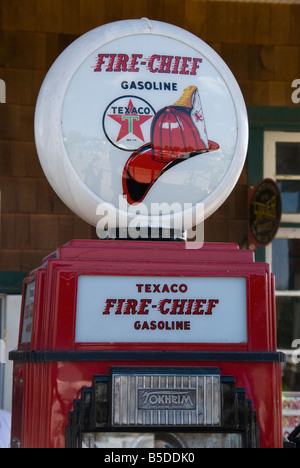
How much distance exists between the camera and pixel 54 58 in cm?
591

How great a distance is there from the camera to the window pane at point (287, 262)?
6195mm

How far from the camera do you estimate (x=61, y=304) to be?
2.57 metres

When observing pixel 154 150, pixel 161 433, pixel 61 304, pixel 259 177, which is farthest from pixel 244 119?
pixel 259 177

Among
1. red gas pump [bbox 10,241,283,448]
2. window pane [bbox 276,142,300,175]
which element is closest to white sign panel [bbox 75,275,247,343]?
red gas pump [bbox 10,241,283,448]

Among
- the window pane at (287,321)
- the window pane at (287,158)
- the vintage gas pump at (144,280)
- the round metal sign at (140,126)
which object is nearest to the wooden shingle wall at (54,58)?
the window pane at (287,158)

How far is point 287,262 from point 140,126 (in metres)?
3.60

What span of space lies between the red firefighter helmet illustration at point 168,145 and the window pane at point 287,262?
344cm

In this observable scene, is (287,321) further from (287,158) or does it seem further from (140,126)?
(140,126)

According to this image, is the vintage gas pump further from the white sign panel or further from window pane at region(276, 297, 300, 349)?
window pane at region(276, 297, 300, 349)

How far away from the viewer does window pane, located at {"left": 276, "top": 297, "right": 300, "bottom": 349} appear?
19.9 feet

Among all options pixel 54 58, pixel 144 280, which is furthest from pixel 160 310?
pixel 54 58

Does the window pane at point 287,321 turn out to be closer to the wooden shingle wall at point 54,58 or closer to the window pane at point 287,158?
the wooden shingle wall at point 54,58

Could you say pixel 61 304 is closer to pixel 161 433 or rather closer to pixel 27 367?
pixel 27 367

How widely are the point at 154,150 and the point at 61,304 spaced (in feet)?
2.00
